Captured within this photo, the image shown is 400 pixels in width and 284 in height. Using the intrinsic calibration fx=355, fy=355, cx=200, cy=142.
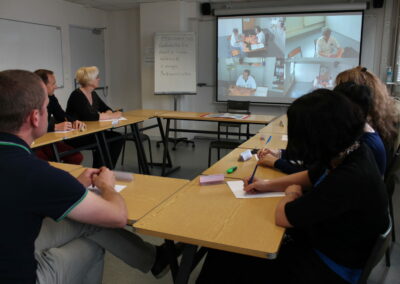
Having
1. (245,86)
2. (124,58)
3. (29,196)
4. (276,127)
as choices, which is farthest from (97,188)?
(124,58)

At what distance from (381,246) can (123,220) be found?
85cm

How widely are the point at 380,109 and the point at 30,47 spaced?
15.8 ft

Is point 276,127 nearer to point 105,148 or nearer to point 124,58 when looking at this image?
point 105,148

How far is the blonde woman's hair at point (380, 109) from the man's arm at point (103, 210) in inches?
59.1

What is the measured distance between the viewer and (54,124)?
129 inches

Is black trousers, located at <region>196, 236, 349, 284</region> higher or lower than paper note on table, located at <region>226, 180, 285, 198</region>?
lower

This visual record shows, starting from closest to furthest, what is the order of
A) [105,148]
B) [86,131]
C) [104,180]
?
[104,180] → [86,131] → [105,148]

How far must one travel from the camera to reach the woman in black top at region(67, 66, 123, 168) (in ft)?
12.4

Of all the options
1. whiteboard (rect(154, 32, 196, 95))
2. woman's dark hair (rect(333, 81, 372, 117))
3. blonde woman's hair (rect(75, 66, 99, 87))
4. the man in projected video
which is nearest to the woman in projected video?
whiteboard (rect(154, 32, 196, 95))

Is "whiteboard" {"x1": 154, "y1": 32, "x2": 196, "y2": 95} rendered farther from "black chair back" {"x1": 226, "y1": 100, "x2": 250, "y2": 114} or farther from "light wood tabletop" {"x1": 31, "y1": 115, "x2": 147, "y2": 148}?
"light wood tabletop" {"x1": 31, "y1": 115, "x2": 147, "y2": 148}

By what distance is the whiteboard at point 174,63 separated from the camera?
591 cm

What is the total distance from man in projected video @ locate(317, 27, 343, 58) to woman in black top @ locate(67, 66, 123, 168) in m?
3.36

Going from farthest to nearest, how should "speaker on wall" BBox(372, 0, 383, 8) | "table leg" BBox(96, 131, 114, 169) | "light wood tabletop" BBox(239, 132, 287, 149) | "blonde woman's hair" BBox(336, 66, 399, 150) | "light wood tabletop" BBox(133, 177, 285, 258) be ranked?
"speaker on wall" BBox(372, 0, 383, 8) < "table leg" BBox(96, 131, 114, 169) < "light wood tabletop" BBox(239, 132, 287, 149) < "blonde woman's hair" BBox(336, 66, 399, 150) < "light wood tabletop" BBox(133, 177, 285, 258)

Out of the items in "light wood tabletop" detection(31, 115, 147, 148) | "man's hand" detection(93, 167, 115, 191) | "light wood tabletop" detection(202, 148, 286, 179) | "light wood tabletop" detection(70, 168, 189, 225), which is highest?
"man's hand" detection(93, 167, 115, 191)
